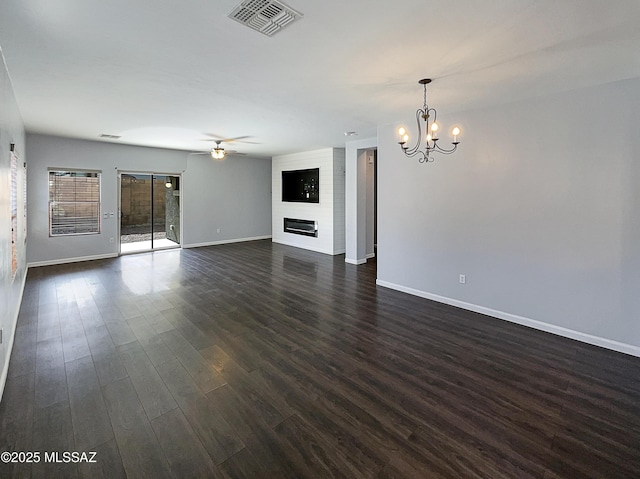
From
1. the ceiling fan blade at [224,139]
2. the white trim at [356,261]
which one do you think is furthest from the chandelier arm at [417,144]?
the ceiling fan blade at [224,139]

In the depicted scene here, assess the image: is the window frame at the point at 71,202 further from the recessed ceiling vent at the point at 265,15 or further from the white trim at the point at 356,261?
the recessed ceiling vent at the point at 265,15

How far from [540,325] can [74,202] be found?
29.9 ft

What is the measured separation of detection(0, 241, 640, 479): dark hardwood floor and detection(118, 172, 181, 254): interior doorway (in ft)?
13.9

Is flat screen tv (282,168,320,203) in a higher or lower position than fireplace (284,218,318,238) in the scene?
higher

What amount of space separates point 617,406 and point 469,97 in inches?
128

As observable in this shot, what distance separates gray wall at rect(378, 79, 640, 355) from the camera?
3129mm

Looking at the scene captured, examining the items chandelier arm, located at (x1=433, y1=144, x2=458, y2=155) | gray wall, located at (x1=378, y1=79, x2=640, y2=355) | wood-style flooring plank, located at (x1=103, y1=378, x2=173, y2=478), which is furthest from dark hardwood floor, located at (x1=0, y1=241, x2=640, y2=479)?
chandelier arm, located at (x1=433, y1=144, x2=458, y2=155)

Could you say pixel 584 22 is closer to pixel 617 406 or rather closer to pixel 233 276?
pixel 617 406

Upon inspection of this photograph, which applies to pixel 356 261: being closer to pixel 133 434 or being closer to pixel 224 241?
pixel 224 241

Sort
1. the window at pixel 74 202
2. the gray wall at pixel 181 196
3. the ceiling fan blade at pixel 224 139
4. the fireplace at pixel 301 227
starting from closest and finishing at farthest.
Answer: the ceiling fan blade at pixel 224 139 < the gray wall at pixel 181 196 < the window at pixel 74 202 < the fireplace at pixel 301 227

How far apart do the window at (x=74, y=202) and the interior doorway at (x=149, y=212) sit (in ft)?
1.91

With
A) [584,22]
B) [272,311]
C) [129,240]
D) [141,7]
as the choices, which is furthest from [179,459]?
[129,240]

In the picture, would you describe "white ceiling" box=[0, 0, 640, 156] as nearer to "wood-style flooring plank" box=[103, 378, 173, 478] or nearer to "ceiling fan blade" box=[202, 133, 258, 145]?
"ceiling fan blade" box=[202, 133, 258, 145]

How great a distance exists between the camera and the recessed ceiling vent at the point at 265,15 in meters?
1.95
